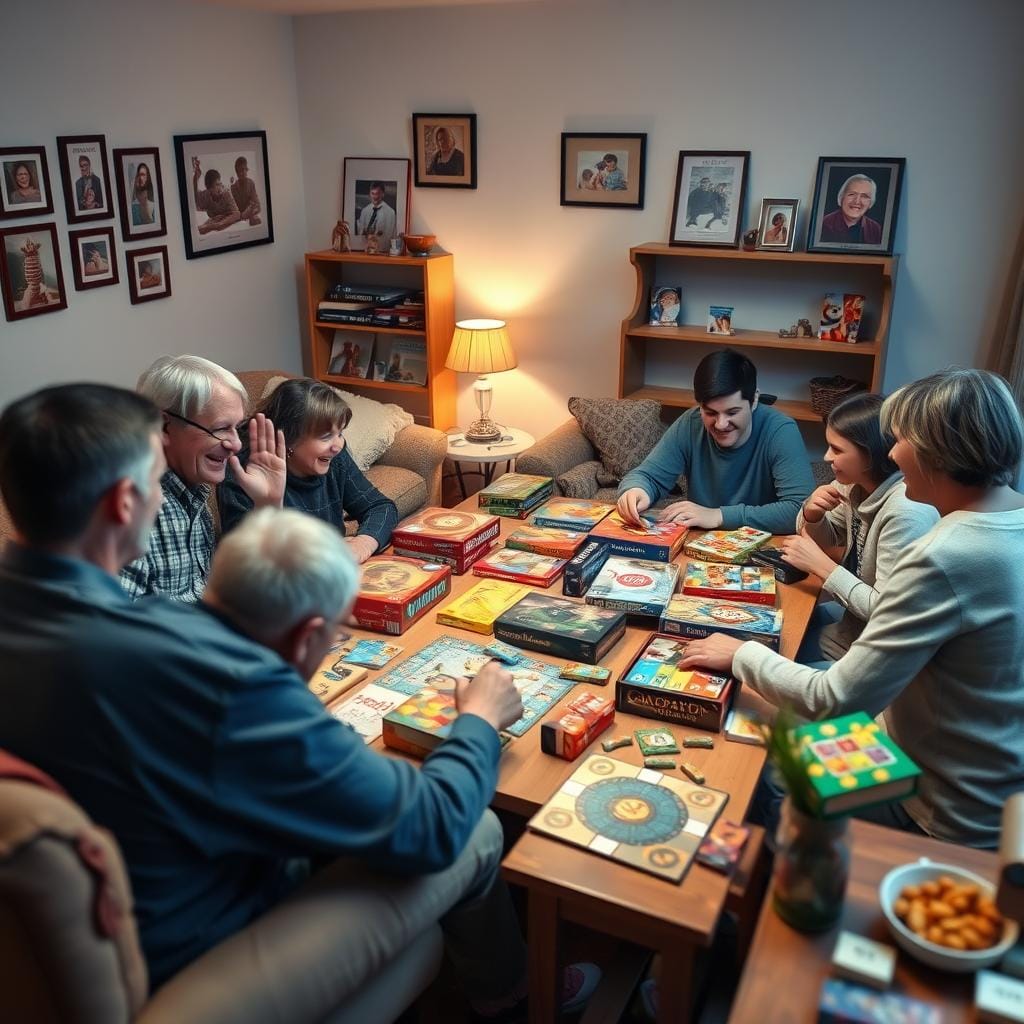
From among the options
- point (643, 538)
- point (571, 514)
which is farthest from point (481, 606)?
point (571, 514)

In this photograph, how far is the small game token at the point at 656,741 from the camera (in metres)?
1.68

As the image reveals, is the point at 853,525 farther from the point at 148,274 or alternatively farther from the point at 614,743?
the point at 148,274

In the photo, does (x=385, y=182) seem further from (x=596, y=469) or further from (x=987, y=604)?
(x=987, y=604)

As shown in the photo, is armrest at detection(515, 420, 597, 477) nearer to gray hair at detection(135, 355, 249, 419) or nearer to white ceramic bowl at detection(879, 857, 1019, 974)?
gray hair at detection(135, 355, 249, 419)

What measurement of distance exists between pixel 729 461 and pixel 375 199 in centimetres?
274

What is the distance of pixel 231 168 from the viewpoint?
14.7 feet

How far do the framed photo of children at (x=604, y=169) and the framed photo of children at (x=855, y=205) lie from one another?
0.81m

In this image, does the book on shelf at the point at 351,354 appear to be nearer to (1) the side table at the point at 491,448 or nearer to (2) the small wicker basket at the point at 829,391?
(1) the side table at the point at 491,448

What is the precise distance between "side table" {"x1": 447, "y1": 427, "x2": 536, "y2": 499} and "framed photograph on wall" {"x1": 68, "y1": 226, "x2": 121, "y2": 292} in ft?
5.43

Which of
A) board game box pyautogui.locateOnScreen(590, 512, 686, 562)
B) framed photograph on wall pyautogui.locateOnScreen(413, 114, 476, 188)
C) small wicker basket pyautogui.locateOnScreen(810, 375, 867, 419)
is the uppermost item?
framed photograph on wall pyautogui.locateOnScreen(413, 114, 476, 188)

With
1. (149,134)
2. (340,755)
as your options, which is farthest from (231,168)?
(340,755)

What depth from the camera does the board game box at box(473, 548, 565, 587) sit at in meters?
2.34

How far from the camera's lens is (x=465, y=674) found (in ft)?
6.27

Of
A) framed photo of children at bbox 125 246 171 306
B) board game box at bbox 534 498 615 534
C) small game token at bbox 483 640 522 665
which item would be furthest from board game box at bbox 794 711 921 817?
framed photo of children at bbox 125 246 171 306
